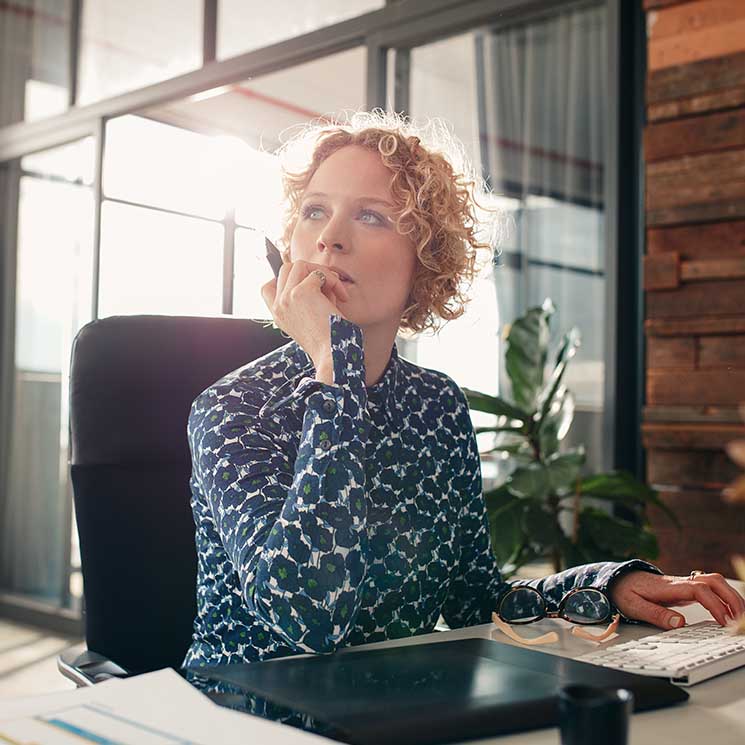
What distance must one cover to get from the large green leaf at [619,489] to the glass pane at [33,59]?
317 cm

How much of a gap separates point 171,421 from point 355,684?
76 cm

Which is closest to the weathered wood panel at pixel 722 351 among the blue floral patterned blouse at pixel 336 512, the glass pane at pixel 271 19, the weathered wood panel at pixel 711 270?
the weathered wood panel at pixel 711 270

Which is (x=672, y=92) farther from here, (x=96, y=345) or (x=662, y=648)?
(x=662, y=648)

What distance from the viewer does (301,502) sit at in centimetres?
107

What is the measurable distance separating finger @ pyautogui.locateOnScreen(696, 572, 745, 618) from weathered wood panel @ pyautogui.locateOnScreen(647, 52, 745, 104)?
1.55 meters

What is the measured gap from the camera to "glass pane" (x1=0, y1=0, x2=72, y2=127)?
14.4ft

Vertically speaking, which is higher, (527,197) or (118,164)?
(118,164)

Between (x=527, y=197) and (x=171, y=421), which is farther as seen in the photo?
(x=527, y=197)

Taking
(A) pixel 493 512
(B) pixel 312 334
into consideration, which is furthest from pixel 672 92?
(B) pixel 312 334

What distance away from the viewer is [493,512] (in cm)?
226

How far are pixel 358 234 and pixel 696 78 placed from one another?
1.37m

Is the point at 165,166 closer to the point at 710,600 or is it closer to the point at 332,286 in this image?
the point at 332,286

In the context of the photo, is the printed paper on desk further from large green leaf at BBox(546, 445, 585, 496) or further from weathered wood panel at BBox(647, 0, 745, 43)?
weathered wood panel at BBox(647, 0, 745, 43)

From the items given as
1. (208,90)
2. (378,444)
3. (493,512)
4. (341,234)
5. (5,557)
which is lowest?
(5,557)
